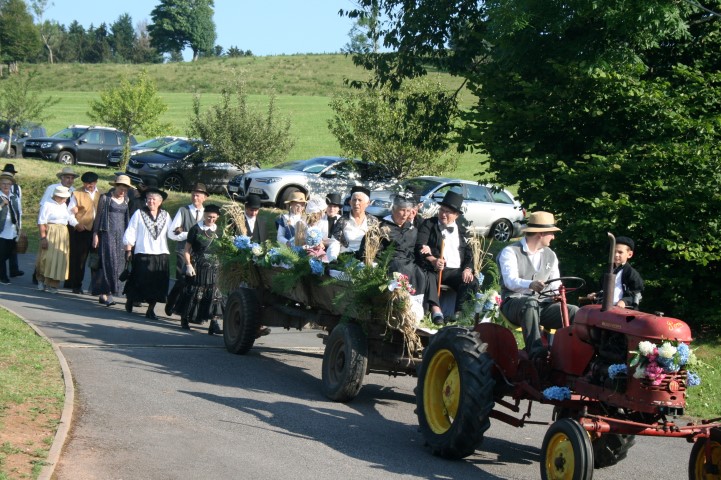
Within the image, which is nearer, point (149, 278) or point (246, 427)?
point (246, 427)

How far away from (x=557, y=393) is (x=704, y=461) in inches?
43.1

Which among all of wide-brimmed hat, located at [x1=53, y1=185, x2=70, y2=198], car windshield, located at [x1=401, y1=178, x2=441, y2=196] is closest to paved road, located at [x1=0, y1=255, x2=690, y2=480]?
wide-brimmed hat, located at [x1=53, y1=185, x2=70, y2=198]

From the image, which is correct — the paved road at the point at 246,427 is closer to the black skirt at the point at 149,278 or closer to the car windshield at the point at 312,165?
the black skirt at the point at 149,278

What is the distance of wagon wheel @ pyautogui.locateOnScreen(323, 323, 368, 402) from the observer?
31.1ft

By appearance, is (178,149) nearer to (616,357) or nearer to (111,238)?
(111,238)

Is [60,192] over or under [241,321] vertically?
over

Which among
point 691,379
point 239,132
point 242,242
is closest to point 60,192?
point 242,242

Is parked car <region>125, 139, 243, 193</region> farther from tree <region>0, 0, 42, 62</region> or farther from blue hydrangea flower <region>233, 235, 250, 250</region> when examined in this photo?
tree <region>0, 0, 42, 62</region>

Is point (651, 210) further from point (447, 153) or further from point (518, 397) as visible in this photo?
point (447, 153)

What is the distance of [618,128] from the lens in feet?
50.2

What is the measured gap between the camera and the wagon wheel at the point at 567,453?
6582 millimetres

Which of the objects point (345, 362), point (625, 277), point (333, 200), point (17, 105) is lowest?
point (345, 362)

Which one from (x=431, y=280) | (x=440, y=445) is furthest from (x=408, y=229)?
(x=440, y=445)

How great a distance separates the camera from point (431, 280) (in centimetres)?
1051
